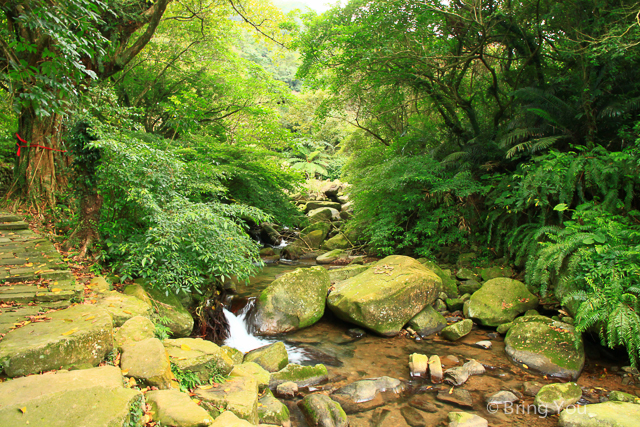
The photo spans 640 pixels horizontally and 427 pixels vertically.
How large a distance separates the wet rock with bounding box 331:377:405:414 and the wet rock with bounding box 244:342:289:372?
943mm

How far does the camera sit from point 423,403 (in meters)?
4.26

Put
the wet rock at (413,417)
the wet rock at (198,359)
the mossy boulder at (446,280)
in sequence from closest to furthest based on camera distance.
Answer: the wet rock at (198,359)
the wet rock at (413,417)
the mossy boulder at (446,280)

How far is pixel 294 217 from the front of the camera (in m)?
12.5

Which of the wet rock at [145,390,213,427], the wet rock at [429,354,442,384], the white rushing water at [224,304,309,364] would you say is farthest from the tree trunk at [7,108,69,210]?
the wet rock at [429,354,442,384]

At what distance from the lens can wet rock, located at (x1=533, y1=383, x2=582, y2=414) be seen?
3.98 metres

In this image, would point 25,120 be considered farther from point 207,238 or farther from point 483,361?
point 483,361

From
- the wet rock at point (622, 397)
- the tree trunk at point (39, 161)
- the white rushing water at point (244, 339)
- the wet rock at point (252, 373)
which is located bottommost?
the white rushing water at point (244, 339)

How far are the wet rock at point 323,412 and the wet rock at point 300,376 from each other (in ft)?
2.02

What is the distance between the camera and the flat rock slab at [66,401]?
1.98 metres

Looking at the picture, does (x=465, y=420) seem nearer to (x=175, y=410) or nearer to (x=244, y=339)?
(x=175, y=410)

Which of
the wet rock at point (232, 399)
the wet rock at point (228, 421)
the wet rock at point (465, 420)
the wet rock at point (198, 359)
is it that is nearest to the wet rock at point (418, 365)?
the wet rock at point (465, 420)

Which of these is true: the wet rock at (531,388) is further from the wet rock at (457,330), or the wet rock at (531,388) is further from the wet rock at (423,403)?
the wet rock at (457,330)

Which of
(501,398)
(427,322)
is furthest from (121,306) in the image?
(427,322)

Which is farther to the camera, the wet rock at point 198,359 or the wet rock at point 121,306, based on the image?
the wet rock at point 121,306
